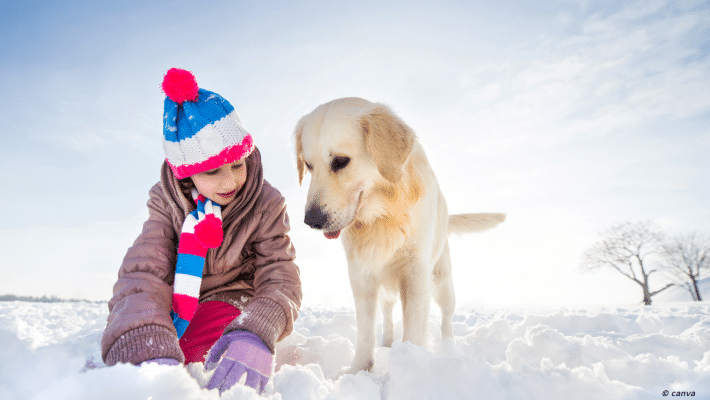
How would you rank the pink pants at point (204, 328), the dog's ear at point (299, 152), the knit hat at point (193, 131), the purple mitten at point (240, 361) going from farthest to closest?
the dog's ear at point (299, 152) → the pink pants at point (204, 328) → the knit hat at point (193, 131) → the purple mitten at point (240, 361)

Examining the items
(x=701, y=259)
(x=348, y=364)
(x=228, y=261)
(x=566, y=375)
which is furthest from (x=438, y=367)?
(x=701, y=259)

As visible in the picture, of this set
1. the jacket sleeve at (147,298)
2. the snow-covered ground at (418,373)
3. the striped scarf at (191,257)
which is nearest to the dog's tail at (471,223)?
the snow-covered ground at (418,373)

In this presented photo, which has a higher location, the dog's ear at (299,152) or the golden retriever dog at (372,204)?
the dog's ear at (299,152)

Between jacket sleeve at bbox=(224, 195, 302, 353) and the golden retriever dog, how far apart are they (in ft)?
0.84

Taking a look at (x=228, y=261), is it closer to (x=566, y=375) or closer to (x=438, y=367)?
(x=438, y=367)

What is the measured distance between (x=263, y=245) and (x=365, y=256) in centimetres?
62

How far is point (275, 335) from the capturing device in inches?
61.9

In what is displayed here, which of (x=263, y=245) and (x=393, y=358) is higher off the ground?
(x=263, y=245)

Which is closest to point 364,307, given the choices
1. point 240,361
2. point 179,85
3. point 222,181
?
point 240,361

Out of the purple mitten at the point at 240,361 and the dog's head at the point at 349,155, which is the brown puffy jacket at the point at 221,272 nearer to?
the purple mitten at the point at 240,361

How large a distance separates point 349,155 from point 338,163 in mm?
79

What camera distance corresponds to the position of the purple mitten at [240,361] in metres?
1.17

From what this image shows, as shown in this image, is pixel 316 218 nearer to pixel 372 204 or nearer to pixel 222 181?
pixel 372 204

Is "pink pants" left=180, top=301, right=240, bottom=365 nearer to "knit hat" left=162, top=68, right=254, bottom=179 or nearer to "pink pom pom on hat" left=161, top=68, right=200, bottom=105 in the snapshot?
"knit hat" left=162, top=68, right=254, bottom=179
